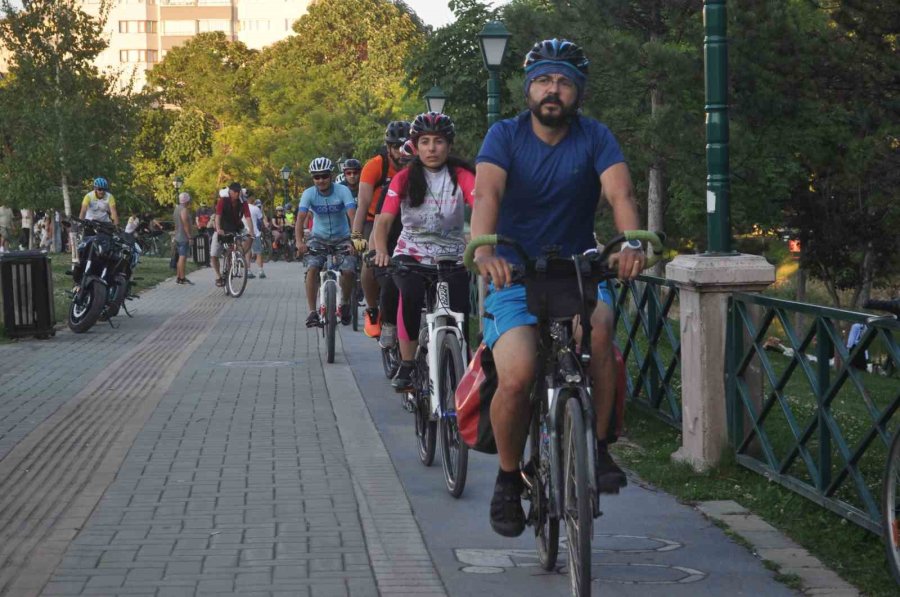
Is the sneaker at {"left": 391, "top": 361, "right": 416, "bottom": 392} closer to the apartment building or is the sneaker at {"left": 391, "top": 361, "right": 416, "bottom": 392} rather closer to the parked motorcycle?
the parked motorcycle

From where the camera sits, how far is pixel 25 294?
1616 cm

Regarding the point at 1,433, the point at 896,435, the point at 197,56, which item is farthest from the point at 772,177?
the point at 197,56

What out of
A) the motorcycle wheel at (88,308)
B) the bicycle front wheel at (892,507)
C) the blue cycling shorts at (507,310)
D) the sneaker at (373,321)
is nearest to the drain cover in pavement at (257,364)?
the sneaker at (373,321)

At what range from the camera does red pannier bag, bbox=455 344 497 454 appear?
566cm

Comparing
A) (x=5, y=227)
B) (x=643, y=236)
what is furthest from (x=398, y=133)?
(x=5, y=227)

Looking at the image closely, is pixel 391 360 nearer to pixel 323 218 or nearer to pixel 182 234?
pixel 323 218

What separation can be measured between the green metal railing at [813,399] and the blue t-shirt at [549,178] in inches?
45.5

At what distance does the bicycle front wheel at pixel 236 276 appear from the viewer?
24.3 meters

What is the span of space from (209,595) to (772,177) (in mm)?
29751

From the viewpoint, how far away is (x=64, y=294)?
23.5 meters

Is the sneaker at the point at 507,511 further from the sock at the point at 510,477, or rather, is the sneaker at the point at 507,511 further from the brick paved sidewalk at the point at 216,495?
the brick paved sidewalk at the point at 216,495

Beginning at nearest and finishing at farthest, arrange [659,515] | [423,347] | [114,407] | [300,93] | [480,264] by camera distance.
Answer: [480,264]
[659,515]
[423,347]
[114,407]
[300,93]

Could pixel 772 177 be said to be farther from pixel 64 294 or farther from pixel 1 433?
pixel 1 433

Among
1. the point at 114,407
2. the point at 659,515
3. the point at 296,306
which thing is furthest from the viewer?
the point at 296,306
